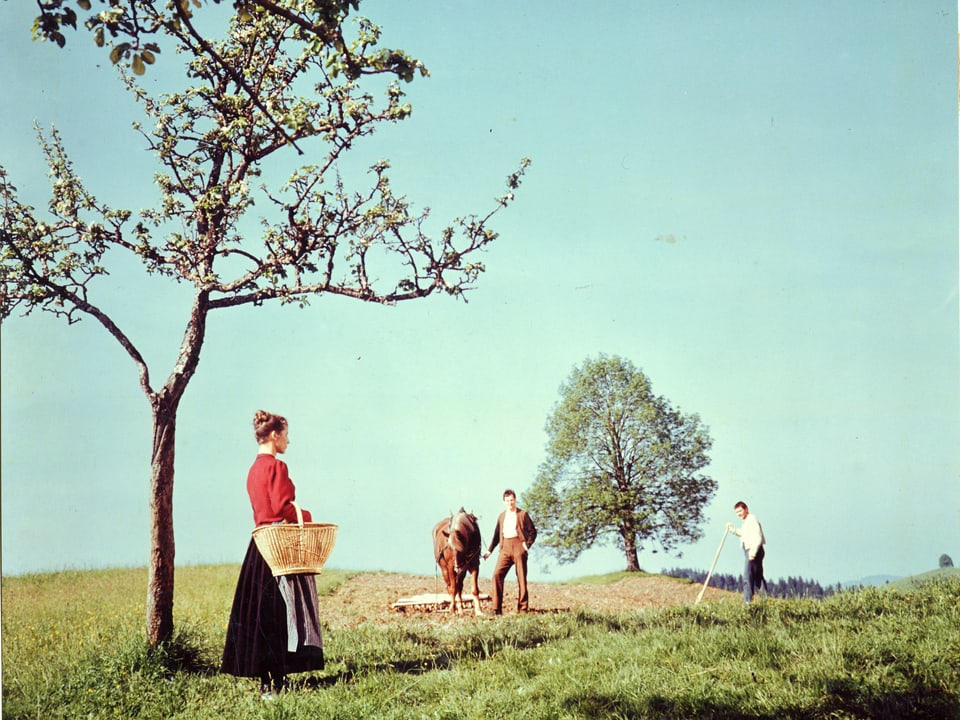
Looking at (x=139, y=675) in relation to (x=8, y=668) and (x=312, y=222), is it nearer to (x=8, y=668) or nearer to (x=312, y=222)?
(x=8, y=668)

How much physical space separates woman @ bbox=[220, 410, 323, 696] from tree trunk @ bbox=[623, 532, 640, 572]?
2878mm

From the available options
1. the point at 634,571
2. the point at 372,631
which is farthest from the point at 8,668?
the point at 634,571

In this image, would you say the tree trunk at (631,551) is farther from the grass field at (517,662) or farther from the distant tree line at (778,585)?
the grass field at (517,662)

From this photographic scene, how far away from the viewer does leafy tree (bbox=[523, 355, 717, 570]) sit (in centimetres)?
684

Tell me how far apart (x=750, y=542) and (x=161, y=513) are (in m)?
4.66

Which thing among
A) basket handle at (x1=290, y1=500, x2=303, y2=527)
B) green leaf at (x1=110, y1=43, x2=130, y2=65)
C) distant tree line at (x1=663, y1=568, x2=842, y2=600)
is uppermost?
green leaf at (x1=110, y1=43, x2=130, y2=65)

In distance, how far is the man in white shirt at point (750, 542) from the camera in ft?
22.2

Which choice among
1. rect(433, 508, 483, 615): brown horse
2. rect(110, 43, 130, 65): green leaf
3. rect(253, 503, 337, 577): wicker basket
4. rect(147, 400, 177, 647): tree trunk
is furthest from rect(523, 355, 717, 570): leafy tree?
rect(110, 43, 130, 65): green leaf

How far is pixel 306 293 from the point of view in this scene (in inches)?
254

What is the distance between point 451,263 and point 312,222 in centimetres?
112

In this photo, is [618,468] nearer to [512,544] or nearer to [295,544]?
[512,544]

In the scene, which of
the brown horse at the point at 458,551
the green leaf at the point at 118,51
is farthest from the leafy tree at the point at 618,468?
the green leaf at the point at 118,51

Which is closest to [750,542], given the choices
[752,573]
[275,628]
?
[752,573]

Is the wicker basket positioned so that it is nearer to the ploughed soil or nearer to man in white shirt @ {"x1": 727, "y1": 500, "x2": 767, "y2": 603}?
the ploughed soil
